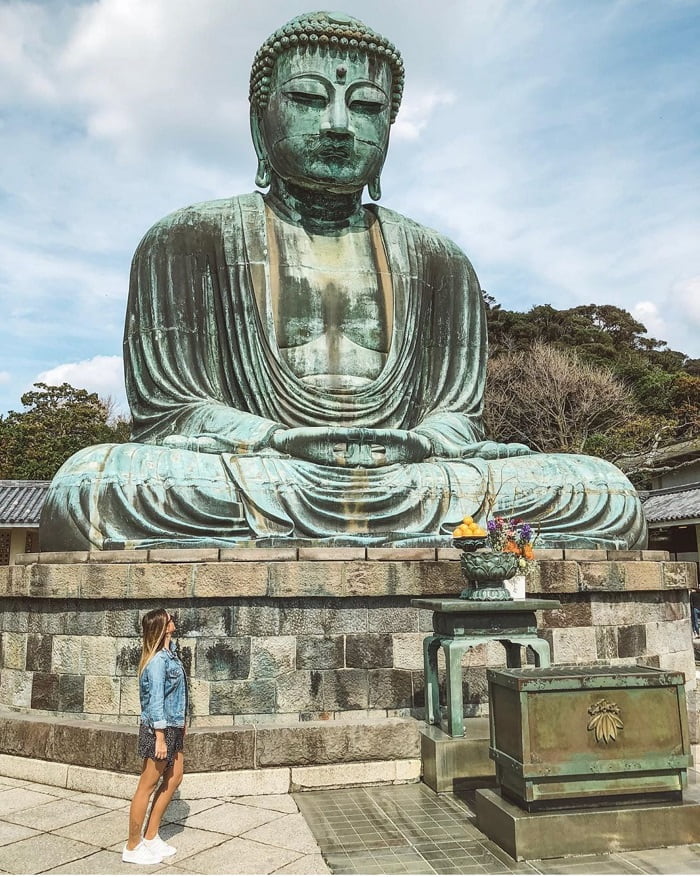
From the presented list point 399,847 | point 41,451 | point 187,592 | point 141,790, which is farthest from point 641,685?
point 41,451

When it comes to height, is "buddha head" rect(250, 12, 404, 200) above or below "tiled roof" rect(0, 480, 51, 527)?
above

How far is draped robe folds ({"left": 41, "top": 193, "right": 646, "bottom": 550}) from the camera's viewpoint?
5.75 metres

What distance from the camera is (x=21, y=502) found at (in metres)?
17.2

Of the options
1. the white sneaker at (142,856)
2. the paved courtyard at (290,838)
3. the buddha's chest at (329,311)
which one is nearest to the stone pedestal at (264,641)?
the paved courtyard at (290,838)

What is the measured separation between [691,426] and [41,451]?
19.7 m

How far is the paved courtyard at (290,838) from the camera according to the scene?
10.8 ft

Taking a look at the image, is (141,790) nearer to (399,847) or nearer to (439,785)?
(399,847)

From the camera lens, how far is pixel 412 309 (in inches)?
303

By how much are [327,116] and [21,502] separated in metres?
12.9

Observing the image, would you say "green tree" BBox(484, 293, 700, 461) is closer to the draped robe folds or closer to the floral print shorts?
the draped robe folds

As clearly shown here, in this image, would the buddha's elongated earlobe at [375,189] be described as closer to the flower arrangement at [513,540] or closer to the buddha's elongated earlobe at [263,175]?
the buddha's elongated earlobe at [263,175]

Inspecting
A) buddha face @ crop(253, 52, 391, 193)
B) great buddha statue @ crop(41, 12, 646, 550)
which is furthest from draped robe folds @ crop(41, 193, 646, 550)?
buddha face @ crop(253, 52, 391, 193)

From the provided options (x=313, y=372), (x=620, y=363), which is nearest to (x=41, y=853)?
(x=313, y=372)

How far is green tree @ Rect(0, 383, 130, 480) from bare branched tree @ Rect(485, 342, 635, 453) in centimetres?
1221
